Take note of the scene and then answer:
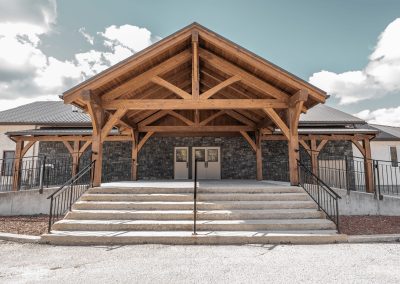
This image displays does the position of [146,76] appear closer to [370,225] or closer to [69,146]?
[69,146]

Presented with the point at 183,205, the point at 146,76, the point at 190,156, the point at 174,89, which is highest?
the point at 146,76

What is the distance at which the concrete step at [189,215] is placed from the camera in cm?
593

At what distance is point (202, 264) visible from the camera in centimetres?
400

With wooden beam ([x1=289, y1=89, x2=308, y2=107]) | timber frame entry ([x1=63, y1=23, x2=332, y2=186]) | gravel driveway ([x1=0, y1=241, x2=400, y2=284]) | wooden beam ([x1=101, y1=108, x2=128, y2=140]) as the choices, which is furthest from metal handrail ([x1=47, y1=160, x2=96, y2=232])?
wooden beam ([x1=289, y1=89, x2=308, y2=107])

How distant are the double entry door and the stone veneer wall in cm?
23

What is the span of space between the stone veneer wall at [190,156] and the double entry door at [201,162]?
23 cm

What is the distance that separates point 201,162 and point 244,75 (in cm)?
685

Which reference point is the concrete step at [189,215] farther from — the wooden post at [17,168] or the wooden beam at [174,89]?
the wooden post at [17,168]

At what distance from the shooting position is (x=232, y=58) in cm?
801

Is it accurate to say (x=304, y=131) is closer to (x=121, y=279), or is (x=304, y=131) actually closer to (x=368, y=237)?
(x=368, y=237)

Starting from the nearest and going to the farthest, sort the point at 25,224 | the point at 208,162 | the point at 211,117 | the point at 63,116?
1. the point at 25,224
2. the point at 211,117
3. the point at 208,162
4. the point at 63,116

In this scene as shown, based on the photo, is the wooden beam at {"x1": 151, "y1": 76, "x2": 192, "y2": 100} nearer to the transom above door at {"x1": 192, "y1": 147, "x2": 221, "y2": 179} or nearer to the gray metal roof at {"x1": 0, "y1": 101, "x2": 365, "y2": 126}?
the transom above door at {"x1": 192, "y1": 147, "x2": 221, "y2": 179}

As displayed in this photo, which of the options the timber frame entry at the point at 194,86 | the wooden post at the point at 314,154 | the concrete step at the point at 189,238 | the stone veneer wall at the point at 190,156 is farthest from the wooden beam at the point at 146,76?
the wooden post at the point at 314,154

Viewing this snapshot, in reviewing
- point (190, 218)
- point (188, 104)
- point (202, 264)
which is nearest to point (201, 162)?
point (188, 104)
